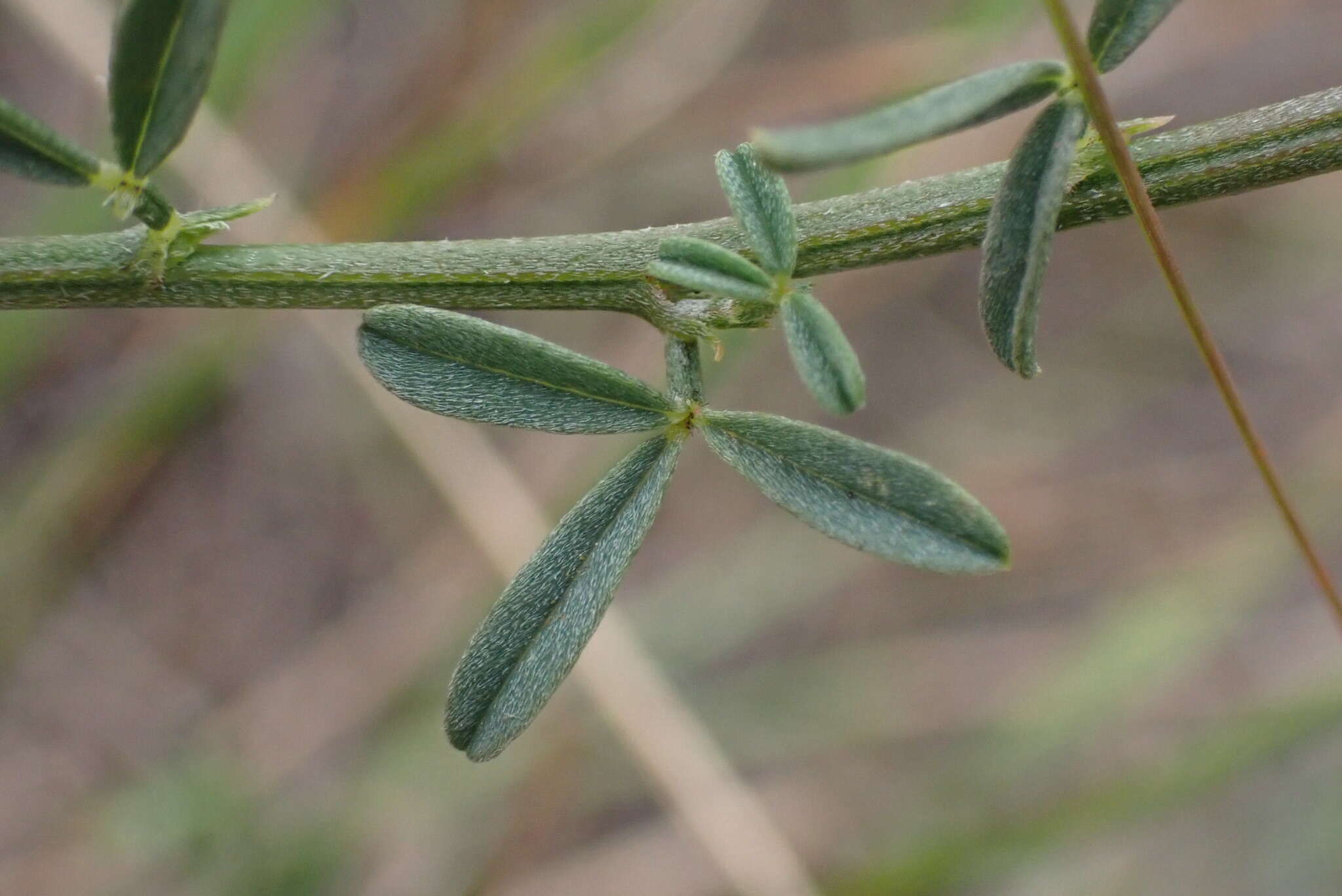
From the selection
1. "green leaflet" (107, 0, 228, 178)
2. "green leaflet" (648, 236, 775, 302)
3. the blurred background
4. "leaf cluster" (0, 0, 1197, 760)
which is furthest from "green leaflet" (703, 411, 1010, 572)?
the blurred background

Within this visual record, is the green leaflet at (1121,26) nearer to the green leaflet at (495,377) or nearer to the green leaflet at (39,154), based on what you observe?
the green leaflet at (495,377)

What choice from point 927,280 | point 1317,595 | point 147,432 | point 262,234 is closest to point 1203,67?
point 927,280

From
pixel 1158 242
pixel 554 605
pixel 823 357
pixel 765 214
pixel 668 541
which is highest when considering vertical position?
pixel 668 541

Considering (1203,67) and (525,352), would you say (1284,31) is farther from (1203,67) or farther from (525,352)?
(525,352)

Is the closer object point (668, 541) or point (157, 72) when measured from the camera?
point (157, 72)

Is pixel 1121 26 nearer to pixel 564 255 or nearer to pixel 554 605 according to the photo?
pixel 564 255

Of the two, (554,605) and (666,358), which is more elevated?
(666,358)

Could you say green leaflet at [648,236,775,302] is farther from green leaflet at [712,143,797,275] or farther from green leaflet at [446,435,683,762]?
green leaflet at [446,435,683,762]

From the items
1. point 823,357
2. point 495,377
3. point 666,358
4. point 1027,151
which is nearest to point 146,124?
point 495,377
